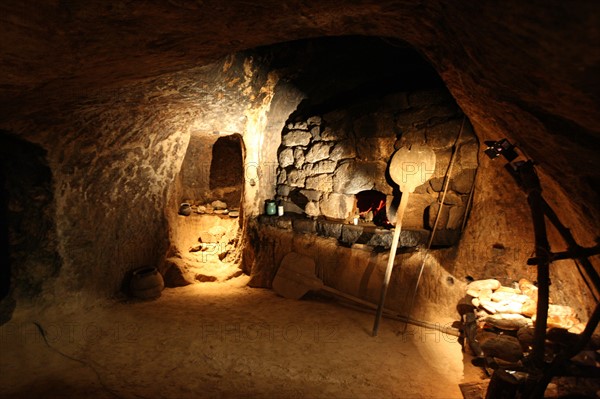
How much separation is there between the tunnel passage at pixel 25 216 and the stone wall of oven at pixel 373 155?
312 cm

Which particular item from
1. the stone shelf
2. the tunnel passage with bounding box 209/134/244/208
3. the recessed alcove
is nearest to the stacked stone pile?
the stone shelf

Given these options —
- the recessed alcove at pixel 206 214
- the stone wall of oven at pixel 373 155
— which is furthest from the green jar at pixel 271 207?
the recessed alcove at pixel 206 214

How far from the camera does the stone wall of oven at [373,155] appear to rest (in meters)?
A: 4.29

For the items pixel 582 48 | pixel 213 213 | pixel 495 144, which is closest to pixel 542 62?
pixel 582 48

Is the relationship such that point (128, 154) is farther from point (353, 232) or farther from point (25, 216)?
point (353, 232)

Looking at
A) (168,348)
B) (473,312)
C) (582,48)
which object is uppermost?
(582,48)

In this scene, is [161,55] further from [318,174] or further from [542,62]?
[318,174]

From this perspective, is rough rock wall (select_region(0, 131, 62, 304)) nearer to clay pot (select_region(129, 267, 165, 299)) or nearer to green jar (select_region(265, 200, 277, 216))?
clay pot (select_region(129, 267, 165, 299))

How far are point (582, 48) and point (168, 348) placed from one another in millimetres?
3927

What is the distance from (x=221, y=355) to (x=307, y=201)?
2.65m

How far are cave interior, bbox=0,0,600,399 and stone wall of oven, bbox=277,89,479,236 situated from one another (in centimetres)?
3

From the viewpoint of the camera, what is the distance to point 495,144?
254cm

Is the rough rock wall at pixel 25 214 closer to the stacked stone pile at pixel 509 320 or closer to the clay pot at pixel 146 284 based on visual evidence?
the clay pot at pixel 146 284

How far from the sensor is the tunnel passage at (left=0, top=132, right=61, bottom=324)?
3664 mm
